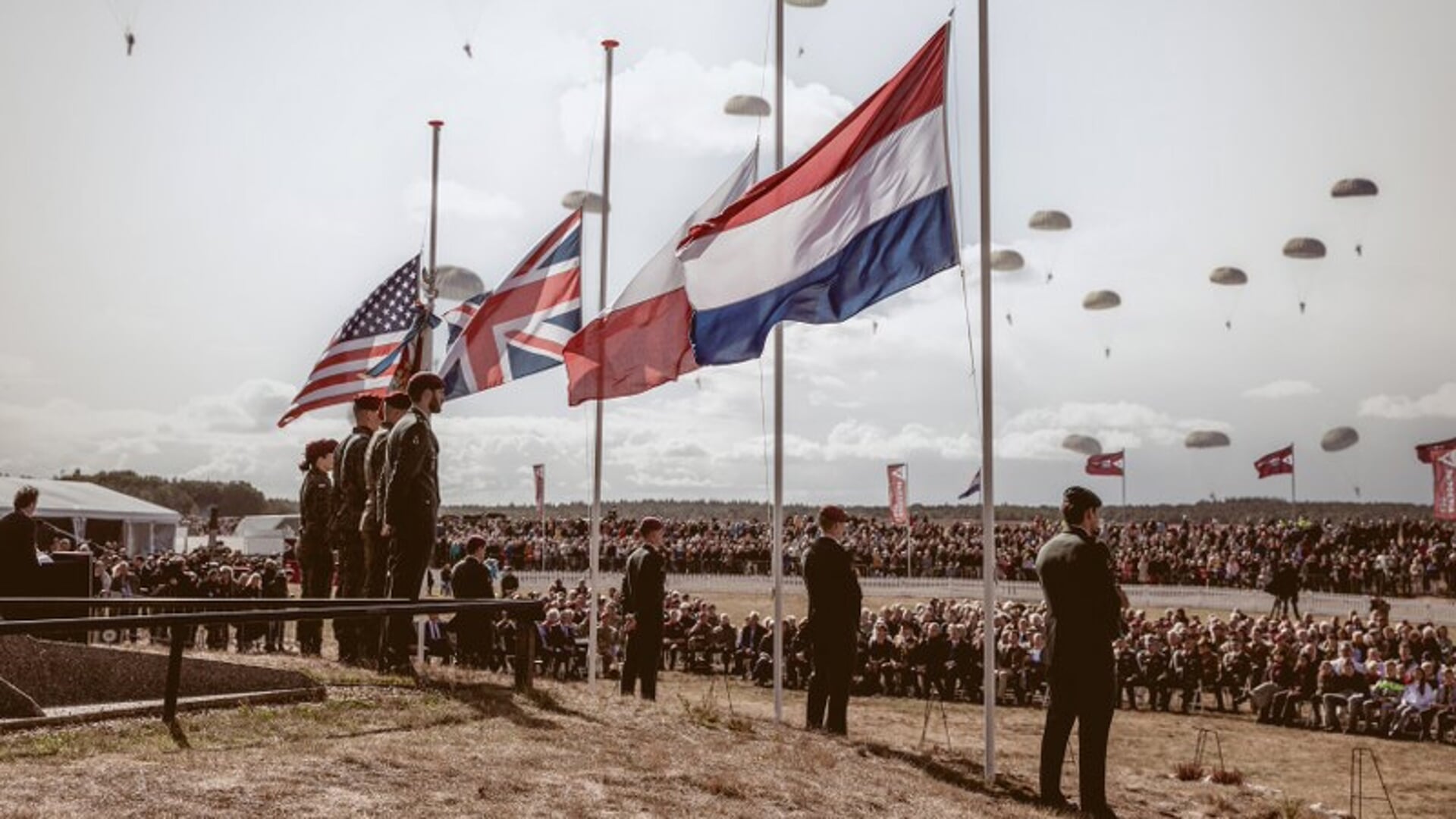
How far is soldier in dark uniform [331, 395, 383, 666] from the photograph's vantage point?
38.9ft

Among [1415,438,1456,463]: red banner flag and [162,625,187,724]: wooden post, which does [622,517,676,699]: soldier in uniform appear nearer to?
[162,625,187,724]: wooden post

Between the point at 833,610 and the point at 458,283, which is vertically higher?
the point at 458,283

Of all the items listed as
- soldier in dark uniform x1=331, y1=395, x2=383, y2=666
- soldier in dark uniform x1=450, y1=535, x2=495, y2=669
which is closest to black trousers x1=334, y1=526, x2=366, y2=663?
soldier in dark uniform x1=331, y1=395, x2=383, y2=666

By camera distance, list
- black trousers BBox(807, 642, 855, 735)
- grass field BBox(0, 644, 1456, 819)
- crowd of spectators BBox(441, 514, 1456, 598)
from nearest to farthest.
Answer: grass field BBox(0, 644, 1456, 819) < black trousers BBox(807, 642, 855, 735) < crowd of spectators BBox(441, 514, 1456, 598)

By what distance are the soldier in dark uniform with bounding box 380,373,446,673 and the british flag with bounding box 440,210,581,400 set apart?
212 inches

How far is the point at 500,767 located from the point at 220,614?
5.40ft

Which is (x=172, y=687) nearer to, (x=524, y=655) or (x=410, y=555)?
(x=410, y=555)

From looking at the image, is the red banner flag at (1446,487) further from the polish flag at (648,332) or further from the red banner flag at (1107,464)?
the polish flag at (648,332)

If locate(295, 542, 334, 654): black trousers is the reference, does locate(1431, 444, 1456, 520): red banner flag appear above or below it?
above

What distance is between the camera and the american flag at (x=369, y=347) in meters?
17.5

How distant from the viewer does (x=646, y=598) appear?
11430mm

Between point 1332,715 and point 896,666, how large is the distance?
702 centimetres

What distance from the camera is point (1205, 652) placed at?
23328mm

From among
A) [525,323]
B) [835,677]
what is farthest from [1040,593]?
[835,677]
